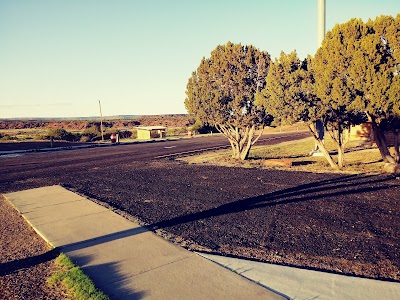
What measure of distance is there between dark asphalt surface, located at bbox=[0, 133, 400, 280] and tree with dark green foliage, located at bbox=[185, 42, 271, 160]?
155 inches

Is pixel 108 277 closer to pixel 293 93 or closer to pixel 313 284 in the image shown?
pixel 313 284

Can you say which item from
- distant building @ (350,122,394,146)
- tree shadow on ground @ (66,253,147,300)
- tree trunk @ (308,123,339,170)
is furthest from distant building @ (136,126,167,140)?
tree shadow on ground @ (66,253,147,300)

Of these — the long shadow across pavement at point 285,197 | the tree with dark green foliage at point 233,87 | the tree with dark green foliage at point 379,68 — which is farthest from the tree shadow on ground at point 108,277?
the tree with dark green foliage at point 233,87

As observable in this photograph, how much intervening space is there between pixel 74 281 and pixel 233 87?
14.4m

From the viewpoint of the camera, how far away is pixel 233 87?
17312 mm

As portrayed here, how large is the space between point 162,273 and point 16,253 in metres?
2.97

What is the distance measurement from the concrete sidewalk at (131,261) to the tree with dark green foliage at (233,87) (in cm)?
1089

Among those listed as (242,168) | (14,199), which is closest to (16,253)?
(14,199)

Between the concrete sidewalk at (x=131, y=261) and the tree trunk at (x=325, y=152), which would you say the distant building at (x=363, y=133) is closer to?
the tree trunk at (x=325, y=152)

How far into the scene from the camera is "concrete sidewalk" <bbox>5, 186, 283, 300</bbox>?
13.5 feet

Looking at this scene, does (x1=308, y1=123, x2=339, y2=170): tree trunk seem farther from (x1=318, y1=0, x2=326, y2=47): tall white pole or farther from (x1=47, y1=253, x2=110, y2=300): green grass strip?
(x1=47, y1=253, x2=110, y2=300): green grass strip

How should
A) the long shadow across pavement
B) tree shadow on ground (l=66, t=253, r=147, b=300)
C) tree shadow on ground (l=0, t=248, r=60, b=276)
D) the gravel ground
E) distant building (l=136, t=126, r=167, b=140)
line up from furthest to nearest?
distant building (l=136, t=126, r=167, b=140) < the long shadow across pavement < tree shadow on ground (l=0, t=248, r=60, b=276) < the gravel ground < tree shadow on ground (l=66, t=253, r=147, b=300)

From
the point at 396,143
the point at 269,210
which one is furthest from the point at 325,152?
the point at 269,210

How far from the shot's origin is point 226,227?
22.1ft
